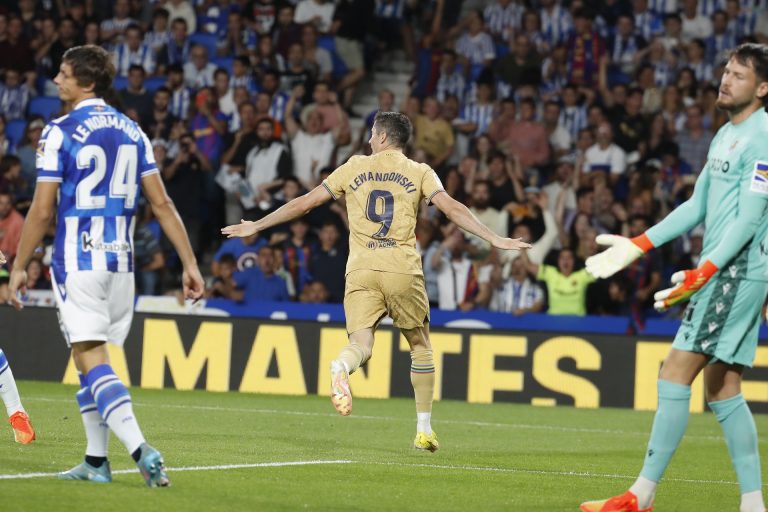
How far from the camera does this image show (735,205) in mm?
6609

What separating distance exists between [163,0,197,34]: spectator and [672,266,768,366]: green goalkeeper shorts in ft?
56.7

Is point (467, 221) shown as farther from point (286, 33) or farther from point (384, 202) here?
point (286, 33)

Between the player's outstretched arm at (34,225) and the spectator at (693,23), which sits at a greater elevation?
the spectator at (693,23)

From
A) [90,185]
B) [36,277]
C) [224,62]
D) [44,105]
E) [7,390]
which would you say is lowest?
[36,277]

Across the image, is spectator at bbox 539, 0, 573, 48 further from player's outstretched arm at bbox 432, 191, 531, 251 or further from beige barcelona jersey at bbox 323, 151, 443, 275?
player's outstretched arm at bbox 432, 191, 531, 251

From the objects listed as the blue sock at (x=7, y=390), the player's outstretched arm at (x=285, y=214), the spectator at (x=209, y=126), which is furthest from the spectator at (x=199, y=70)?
the blue sock at (x=7, y=390)

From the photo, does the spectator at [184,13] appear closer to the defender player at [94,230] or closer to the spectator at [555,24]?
the spectator at [555,24]

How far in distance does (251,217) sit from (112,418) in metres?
12.6

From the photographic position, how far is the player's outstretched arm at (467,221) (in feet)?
29.8

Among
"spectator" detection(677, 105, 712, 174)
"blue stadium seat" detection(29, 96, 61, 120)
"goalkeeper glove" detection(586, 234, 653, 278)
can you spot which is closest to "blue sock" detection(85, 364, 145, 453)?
"goalkeeper glove" detection(586, 234, 653, 278)

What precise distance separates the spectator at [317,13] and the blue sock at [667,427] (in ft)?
53.2

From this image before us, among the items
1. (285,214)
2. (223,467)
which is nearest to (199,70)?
(285,214)

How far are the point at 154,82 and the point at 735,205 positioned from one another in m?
16.3

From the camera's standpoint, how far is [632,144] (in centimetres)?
1977
